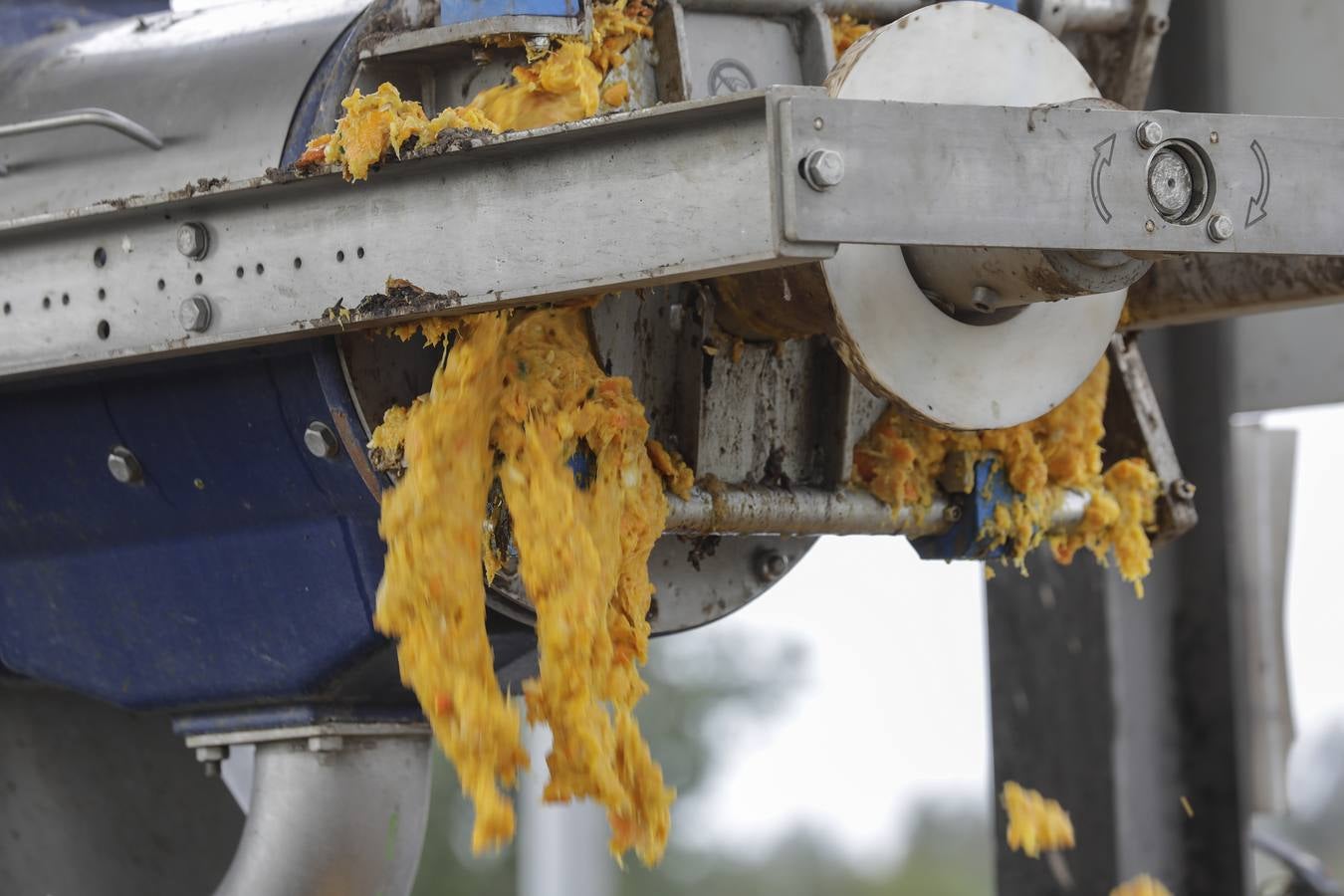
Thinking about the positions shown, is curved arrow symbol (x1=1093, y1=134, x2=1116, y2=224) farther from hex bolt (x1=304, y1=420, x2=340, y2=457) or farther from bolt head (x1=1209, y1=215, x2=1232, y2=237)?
hex bolt (x1=304, y1=420, x2=340, y2=457)

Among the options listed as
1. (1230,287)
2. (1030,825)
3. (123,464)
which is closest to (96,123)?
(123,464)

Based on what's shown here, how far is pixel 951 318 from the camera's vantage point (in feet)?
6.82

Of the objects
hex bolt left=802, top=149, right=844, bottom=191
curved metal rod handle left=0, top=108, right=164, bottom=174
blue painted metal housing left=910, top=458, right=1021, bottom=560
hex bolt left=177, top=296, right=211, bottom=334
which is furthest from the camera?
blue painted metal housing left=910, top=458, right=1021, bottom=560

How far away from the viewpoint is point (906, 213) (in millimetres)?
1661

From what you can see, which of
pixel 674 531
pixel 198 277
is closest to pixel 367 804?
pixel 674 531

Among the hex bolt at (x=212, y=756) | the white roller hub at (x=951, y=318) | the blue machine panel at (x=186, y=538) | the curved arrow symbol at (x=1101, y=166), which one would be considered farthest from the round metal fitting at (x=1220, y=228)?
the hex bolt at (x=212, y=756)

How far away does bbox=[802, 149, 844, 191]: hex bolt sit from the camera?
1.61 metres

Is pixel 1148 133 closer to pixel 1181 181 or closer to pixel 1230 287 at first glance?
pixel 1181 181

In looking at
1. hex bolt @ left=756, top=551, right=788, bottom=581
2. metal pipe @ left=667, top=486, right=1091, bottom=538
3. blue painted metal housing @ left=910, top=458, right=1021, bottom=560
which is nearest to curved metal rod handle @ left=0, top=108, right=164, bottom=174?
metal pipe @ left=667, top=486, right=1091, bottom=538

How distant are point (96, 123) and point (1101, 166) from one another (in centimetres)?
108

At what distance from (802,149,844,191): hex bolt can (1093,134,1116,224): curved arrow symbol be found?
29 cm

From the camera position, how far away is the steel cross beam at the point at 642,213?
64.9 inches

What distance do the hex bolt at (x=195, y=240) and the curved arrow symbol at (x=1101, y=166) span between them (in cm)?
87

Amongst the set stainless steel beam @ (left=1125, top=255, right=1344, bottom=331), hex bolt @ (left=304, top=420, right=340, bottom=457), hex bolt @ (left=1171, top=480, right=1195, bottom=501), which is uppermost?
stainless steel beam @ (left=1125, top=255, right=1344, bottom=331)
